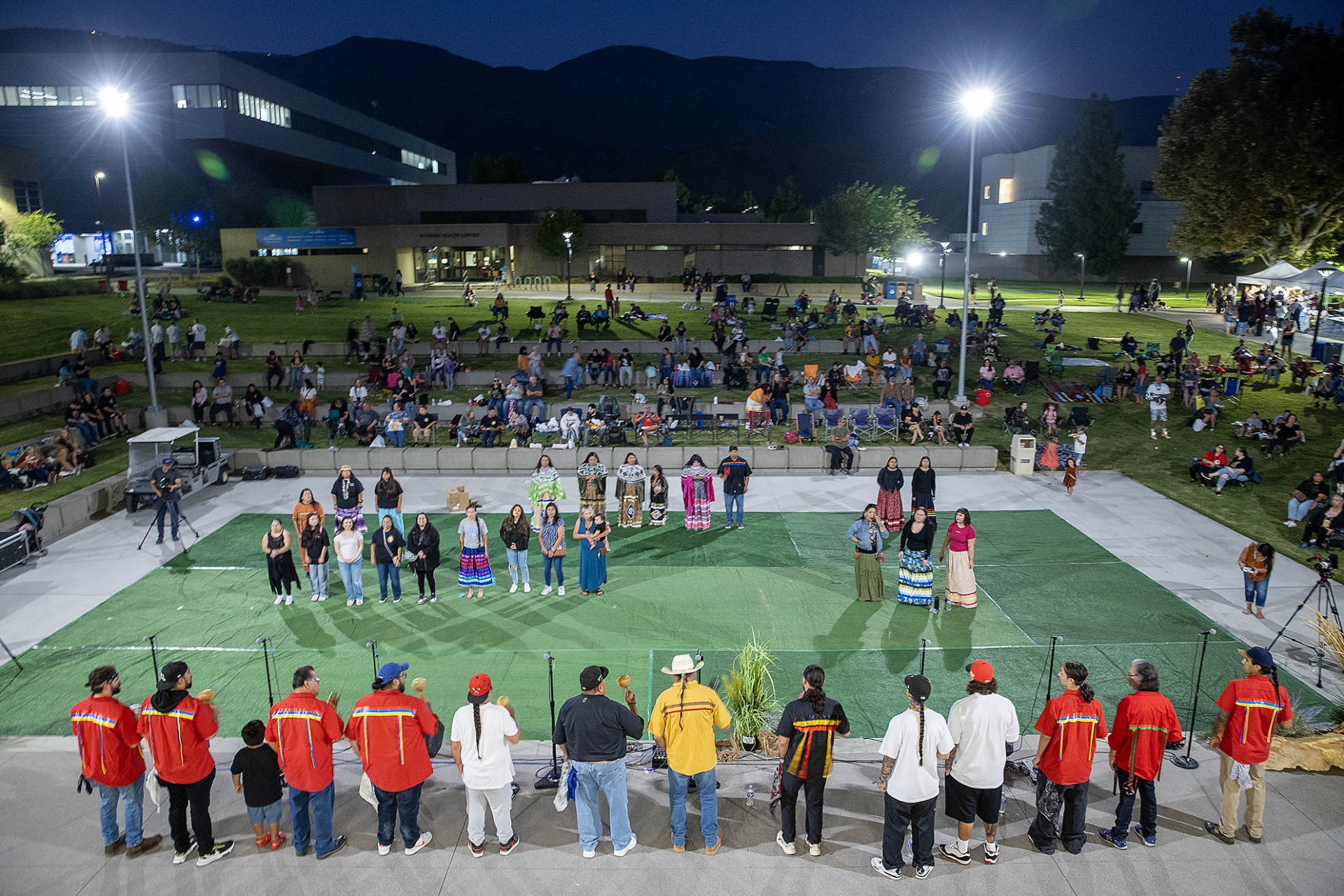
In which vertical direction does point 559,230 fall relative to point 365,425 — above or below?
above

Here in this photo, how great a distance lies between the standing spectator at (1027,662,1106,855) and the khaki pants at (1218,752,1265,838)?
1.07m

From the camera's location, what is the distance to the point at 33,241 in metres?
47.7

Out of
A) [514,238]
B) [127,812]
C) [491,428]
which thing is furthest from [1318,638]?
[514,238]

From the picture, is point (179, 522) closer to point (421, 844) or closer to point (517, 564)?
point (517, 564)

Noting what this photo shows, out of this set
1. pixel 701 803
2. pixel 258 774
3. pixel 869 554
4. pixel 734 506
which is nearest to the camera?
pixel 258 774

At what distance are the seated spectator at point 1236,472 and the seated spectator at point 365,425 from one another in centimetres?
1859

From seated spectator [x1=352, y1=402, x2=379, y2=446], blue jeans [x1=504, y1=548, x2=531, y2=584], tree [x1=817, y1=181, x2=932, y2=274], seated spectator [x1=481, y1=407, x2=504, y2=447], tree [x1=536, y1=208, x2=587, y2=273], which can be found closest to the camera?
blue jeans [x1=504, y1=548, x2=531, y2=584]

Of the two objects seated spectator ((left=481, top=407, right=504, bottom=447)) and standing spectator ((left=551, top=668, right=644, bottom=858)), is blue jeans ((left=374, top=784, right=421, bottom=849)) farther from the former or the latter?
seated spectator ((left=481, top=407, right=504, bottom=447))

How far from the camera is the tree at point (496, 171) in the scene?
75.2 metres

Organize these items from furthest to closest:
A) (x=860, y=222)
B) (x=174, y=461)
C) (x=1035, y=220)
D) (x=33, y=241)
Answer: (x=1035, y=220) → (x=860, y=222) → (x=33, y=241) → (x=174, y=461)

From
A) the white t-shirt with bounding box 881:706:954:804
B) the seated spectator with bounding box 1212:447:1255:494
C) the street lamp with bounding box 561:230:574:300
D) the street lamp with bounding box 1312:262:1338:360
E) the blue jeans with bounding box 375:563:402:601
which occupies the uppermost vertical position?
the street lamp with bounding box 561:230:574:300

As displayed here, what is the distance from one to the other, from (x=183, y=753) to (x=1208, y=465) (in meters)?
19.1

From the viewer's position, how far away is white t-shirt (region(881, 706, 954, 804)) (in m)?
6.26

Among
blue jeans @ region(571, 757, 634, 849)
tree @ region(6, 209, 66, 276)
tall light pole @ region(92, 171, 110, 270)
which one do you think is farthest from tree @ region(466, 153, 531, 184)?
blue jeans @ region(571, 757, 634, 849)
